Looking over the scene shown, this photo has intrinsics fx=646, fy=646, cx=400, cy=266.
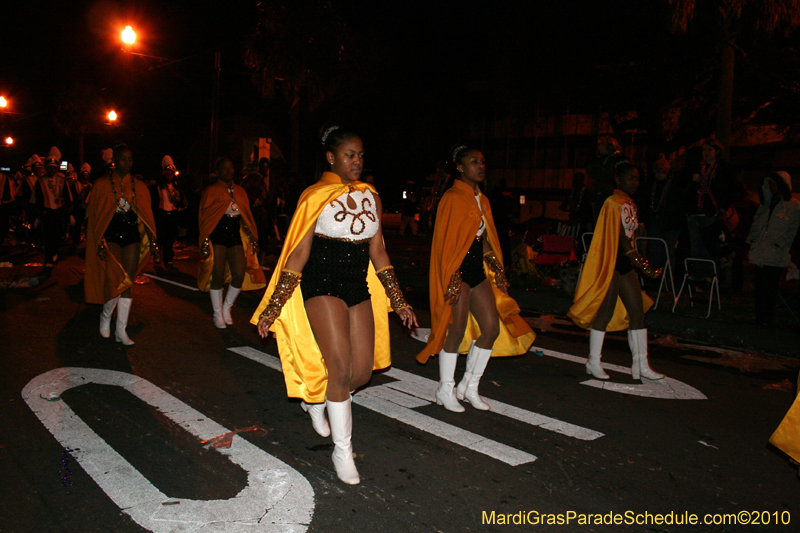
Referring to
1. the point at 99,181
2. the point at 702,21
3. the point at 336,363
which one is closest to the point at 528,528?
the point at 336,363

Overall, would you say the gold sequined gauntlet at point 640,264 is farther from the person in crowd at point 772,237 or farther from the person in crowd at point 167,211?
the person in crowd at point 167,211

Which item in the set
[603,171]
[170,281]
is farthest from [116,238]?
[603,171]

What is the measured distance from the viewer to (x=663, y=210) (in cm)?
1045

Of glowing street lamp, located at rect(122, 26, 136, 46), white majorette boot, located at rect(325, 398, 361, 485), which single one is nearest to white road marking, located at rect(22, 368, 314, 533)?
white majorette boot, located at rect(325, 398, 361, 485)

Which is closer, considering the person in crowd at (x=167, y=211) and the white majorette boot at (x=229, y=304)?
the white majorette boot at (x=229, y=304)

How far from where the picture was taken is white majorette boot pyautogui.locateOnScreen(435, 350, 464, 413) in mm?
5113

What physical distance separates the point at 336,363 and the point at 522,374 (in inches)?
119

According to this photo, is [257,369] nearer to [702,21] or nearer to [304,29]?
[702,21]

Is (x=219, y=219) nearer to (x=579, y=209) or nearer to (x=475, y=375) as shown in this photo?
(x=475, y=375)

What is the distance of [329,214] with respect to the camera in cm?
386

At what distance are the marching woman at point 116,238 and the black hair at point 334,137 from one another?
3.92 metres

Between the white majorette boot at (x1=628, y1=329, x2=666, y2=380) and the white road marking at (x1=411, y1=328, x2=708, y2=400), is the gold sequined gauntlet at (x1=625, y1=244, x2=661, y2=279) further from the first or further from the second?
the white road marking at (x1=411, y1=328, x2=708, y2=400)

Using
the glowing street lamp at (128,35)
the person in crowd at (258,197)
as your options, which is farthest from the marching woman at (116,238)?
the glowing street lamp at (128,35)

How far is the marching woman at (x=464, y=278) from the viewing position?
498cm
